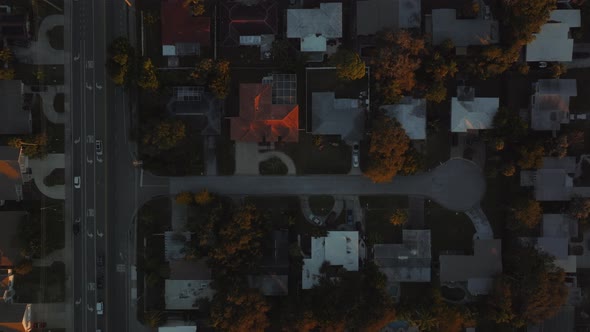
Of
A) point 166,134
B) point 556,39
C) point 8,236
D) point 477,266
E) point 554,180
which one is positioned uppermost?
point 556,39

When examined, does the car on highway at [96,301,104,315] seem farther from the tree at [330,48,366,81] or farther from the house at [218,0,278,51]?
the tree at [330,48,366,81]

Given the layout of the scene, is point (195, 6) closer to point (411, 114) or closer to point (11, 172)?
point (411, 114)

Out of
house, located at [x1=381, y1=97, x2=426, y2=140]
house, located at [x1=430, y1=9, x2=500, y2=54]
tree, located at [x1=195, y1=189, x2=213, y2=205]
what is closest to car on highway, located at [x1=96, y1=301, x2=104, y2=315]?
tree, located at [x1=195, y1=189, x2=213, y2=205]

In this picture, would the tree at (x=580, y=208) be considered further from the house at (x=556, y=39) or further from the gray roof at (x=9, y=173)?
the gray roof at (x=9, y=173)

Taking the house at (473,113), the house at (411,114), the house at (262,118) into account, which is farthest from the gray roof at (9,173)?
the house at (473,113)

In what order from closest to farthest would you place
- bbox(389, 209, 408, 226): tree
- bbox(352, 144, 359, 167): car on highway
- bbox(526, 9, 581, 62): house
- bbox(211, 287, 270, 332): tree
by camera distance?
bbox(211, 287, 270, 332): tree < bbox(526, 9, 581, 62): house < bbox(389, 209, 408, 226): tree < bbox(352, 144, 359, 167): car on highway

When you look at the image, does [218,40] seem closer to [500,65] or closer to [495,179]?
[500,65]

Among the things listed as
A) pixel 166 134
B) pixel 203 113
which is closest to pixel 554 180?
pixel 203 113
